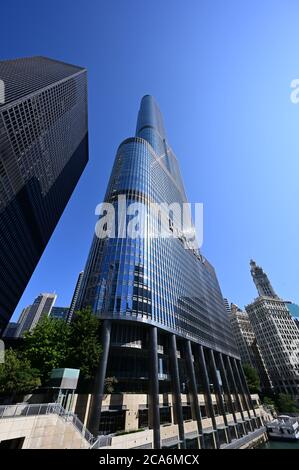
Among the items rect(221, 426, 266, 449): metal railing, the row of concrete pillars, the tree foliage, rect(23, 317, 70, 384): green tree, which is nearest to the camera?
rect(23, 317, 70, 384): green tree

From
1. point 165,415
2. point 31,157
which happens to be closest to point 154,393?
point 165,415

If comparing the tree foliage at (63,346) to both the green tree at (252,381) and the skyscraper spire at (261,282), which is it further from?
the skyscraper spire at (261,282)

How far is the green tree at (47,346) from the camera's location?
2747 centimetres

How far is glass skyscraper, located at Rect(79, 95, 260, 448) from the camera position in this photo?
3569 cm

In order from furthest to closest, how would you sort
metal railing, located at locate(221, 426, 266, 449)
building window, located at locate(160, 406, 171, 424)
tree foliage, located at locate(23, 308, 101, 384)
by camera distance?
1. metal railing, located at locate(221, 426, 266, 449)
2. building window, located at locate(160, 406, 171, 424)
3. tree foliage, located at locate(23, 308, 101, 384)

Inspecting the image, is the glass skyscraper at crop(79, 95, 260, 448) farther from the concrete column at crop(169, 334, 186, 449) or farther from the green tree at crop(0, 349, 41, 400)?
the green tree at crop(0, 349, 41, 400)

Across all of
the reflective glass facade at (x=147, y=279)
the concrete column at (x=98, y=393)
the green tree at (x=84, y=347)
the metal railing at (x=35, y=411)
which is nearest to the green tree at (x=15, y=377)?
the green tree at (x=84, y=347)

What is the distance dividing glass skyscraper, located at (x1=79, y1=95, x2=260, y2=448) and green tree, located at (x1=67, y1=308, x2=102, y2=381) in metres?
2.59

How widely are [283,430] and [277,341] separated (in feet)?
218

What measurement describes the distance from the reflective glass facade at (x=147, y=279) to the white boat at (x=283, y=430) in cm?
2341

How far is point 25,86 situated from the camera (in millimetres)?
77312

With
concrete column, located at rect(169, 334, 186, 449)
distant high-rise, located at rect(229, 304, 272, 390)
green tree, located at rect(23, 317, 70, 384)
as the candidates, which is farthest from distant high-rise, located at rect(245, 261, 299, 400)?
green tree, located at rect(23, 317, 70, 384)
